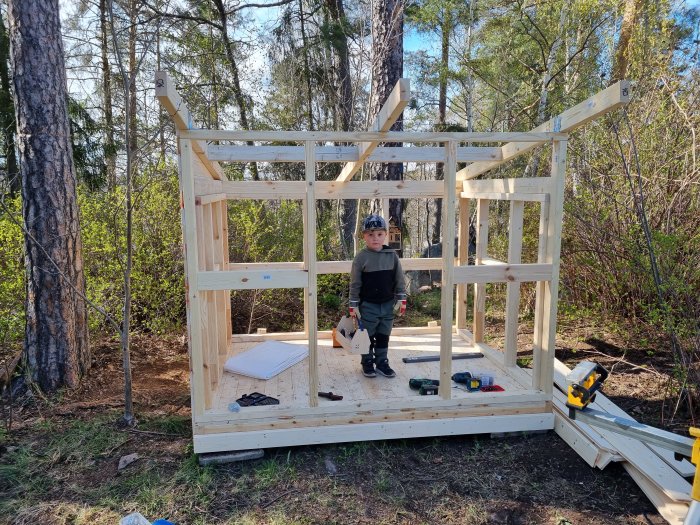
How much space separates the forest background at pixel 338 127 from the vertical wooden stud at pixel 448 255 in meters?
1.66

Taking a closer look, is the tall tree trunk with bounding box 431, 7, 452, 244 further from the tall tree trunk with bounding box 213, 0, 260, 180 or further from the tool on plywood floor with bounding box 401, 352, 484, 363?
the tool on plywood floor with bounding box 401, 352, 484, 363

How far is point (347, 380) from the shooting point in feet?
13.2

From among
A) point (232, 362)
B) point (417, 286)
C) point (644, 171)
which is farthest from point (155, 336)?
point (644, 171)

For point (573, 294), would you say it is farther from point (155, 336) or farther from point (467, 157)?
point (155, 336)

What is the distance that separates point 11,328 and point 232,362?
8.24 feet

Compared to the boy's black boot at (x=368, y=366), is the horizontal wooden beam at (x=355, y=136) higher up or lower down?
higher up

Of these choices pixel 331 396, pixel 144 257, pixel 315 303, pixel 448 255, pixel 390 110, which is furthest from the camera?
pixel 144 257

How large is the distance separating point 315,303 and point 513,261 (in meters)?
2.02

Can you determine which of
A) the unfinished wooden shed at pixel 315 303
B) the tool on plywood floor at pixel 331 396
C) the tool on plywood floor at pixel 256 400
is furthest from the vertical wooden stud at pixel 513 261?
the tool on plywood floor at pixel 256 400

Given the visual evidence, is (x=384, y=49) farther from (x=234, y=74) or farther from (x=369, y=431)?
(x=369, y=431)

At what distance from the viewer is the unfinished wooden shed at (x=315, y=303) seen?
3.04 metres

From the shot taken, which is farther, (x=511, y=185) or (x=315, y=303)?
(x=511, y=185)

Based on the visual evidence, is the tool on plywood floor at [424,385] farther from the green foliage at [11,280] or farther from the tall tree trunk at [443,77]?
the tall tree trunk at [443,77]

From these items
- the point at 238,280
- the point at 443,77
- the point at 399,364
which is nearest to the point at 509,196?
the point at 399,364
